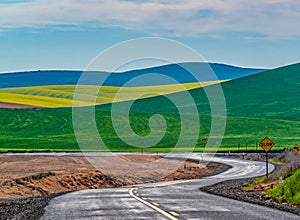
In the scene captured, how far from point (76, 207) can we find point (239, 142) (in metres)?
84.6

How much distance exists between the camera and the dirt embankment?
4084 centimetres

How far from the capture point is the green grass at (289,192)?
2314cm

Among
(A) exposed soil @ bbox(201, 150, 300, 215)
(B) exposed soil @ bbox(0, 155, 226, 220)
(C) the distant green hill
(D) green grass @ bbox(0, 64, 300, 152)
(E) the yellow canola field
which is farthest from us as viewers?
(E) the yellow canola field

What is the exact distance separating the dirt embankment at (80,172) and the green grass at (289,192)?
54.0 ft

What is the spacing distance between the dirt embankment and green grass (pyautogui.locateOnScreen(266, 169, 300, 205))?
16462mm

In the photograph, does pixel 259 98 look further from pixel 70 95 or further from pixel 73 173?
pixel 73 173

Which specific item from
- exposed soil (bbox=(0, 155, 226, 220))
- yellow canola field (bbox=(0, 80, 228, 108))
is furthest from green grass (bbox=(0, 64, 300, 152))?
exposed soil (bbox=(0, 155, 226, 220))

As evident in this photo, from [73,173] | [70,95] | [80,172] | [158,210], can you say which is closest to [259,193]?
[158,210]

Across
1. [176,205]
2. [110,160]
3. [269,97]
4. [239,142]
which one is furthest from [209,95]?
[176,205]

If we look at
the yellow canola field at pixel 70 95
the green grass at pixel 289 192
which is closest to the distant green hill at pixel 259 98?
the yellow canola field at pixel 70 95

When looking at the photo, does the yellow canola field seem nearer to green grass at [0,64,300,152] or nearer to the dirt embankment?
green grass at [0,64,300,152]

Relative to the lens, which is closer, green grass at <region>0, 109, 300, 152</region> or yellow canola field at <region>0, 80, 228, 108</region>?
green grass at <region>0, 109, 300, 152</region>

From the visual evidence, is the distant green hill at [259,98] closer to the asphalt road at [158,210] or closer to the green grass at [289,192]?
the green grass at [289,192]

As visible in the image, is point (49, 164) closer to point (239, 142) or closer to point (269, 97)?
point (239, 142)
